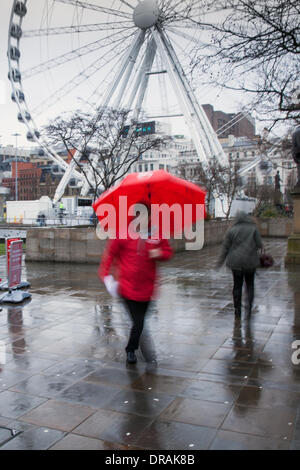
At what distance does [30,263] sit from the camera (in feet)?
49.5

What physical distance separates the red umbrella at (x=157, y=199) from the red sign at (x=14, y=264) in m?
3.37

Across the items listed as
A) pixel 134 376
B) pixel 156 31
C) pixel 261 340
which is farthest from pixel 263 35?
pixel 156 31

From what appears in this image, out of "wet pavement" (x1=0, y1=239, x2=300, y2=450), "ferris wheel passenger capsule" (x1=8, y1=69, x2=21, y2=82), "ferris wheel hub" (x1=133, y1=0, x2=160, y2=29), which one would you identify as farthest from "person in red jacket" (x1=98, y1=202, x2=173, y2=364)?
"ferris wheel passenger capsule" (x1=8, y1=69, x2=21, y2=82)

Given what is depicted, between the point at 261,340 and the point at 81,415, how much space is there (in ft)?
9.69

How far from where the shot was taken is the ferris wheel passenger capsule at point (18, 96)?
1439 inches

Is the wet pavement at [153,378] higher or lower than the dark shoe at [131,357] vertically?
lower

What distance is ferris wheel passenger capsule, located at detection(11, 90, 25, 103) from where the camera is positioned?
3656 cm

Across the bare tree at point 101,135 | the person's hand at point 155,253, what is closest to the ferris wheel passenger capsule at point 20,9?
the bare tree at point 101,135

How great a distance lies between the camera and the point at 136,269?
16.0 feet

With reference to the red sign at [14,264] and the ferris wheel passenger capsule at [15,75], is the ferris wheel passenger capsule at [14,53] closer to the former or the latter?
the ferris wheel passenger capsule at [15,75]

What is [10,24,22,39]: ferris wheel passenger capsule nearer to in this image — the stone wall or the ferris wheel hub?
the ferris wheel hub

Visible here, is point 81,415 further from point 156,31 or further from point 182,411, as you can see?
point 156,31

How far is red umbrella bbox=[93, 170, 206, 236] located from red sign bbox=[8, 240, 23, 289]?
3.37 metres

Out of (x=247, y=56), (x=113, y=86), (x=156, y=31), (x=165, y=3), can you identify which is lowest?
(x=247, y=56)
